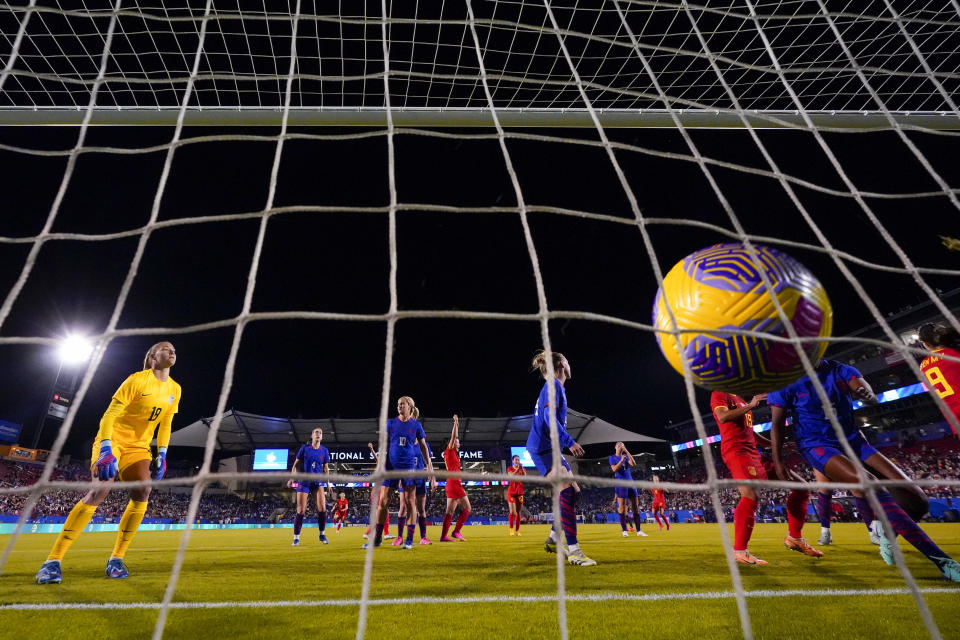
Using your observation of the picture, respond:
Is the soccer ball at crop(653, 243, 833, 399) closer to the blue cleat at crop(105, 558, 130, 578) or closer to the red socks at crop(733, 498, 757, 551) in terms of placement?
the red socks at crop(733, 498, 757, 551)

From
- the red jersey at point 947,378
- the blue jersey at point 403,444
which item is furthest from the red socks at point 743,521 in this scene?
the blue jersey at point 403,444

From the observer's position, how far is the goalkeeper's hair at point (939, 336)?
314cm

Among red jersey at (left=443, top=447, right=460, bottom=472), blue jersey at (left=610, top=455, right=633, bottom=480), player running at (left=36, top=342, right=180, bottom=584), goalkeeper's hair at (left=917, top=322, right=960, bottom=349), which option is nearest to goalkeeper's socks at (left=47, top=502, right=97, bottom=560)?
player running at (left=36, top=342, right=180, bottom=584)

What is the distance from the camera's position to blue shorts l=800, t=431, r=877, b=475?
3.09 metres

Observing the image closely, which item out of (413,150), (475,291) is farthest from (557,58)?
(475,291)

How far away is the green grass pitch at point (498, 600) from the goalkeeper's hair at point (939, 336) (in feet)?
4.64

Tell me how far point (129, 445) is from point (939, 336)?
562cm

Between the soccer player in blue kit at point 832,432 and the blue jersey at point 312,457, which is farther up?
the blue jersey at point 312,457

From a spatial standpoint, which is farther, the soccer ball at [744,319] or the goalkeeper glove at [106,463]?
the goalkeeper glove at [106,463]

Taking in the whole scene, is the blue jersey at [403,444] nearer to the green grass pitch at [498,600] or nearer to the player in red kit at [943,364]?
the green grass pitch at [498,600]

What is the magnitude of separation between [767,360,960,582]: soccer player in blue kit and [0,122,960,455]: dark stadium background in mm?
1712

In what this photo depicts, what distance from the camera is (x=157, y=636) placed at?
107cm

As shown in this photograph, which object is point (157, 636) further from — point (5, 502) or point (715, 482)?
point (5, 502)

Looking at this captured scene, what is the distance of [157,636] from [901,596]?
3.12 metres
